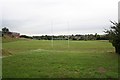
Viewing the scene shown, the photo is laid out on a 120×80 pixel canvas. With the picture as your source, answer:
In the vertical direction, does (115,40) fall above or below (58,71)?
above

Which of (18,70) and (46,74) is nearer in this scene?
(46,74)

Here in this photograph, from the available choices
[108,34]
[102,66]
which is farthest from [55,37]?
[102,66]

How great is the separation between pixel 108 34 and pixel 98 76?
12717 mm

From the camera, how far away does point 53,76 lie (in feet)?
38.7

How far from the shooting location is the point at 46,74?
40.0 ft

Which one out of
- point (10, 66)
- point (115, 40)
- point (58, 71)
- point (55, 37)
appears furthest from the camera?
point (55, 37)

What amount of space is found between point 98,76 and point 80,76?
2.92 ft

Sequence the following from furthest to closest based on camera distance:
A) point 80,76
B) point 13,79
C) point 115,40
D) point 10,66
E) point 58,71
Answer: point 115,40, point 10,66, point 58,71, point 80,76, point 13,79

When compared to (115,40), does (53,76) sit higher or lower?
lower

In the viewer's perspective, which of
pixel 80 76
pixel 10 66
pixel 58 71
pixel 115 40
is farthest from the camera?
pixel 115 40

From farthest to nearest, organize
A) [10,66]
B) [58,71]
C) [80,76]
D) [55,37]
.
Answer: [55,37], [10,66], [58,71], [80,76]

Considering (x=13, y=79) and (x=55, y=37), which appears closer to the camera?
(x=13, y=79)

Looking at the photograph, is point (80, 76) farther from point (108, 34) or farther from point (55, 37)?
point (55, 37)

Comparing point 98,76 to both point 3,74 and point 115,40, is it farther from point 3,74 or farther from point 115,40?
point 115,40
